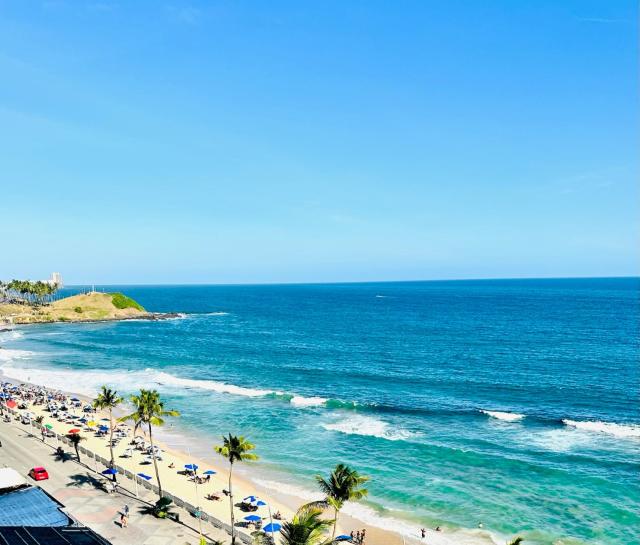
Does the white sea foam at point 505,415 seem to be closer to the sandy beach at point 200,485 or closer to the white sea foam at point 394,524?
the white sea foam at point 394,524

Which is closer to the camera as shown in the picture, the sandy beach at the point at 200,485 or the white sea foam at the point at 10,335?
the sandy beach at the point at 200,485

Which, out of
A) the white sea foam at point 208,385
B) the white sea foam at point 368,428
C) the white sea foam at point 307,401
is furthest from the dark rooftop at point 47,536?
the white sea foam at point 208,385

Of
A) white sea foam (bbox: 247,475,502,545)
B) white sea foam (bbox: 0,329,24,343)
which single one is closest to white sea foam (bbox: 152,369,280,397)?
white sea foam (bbox: 247,475,502,545)

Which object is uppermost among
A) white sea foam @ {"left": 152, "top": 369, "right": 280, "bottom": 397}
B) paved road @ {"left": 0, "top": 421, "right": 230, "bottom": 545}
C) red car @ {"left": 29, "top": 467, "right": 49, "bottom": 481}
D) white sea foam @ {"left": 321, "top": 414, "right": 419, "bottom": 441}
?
red car @ {"left": 29, "top": 467, "right": 49, "bottom": 481}

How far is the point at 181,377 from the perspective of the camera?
3782 inches

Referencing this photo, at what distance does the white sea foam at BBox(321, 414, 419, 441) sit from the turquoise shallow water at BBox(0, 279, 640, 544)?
26cm

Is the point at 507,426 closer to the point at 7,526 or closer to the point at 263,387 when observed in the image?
the point at 263,387

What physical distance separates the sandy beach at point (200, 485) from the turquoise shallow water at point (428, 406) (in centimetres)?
282

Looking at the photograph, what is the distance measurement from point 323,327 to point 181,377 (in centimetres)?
7965

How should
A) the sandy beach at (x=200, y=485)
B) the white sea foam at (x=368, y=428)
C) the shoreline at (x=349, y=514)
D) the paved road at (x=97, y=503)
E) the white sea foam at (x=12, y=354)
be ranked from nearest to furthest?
the paved road at (x=97, y=503) < the shoreline at (x=349, y=514) < the sandy beach at (x=200, y=485) < the white sea foam at (x=368, y=428) < the white sea foam at (x=12, y=354)

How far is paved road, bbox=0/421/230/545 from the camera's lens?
36.9 m

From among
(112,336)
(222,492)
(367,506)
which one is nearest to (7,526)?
(222,492)

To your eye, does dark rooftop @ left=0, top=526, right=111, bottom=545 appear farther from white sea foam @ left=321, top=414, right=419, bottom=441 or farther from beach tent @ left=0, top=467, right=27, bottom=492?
white sea foam @ left=321, top=414, right=419, bottom=441

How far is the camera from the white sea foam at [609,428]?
60.9 meters
